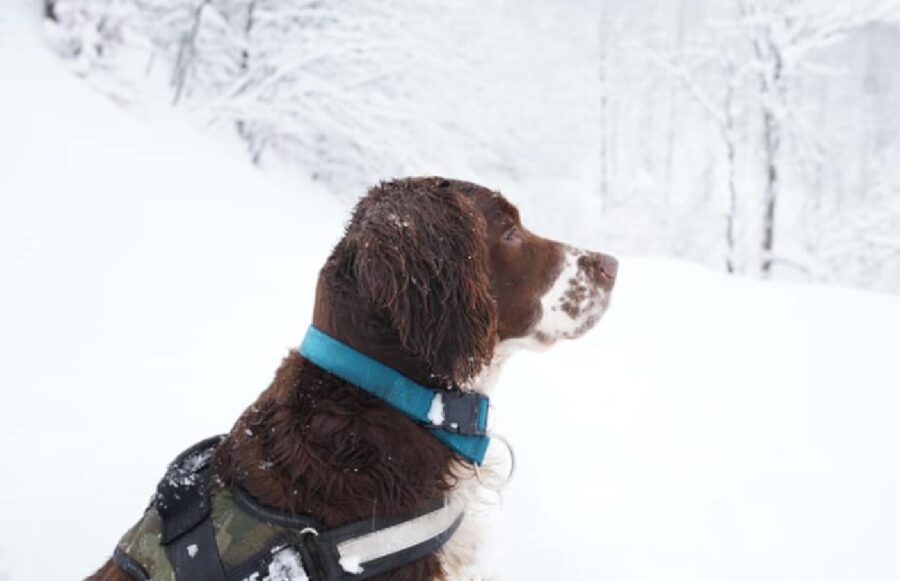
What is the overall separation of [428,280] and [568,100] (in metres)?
29.2

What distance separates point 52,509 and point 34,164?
447 cm

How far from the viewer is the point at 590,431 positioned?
14.2 ft

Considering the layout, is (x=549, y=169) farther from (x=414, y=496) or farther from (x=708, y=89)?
(x=414, y=496)

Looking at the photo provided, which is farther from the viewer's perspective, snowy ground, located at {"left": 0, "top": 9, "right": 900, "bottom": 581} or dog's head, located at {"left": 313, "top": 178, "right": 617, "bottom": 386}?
snowy ground, located at {"left": 0, "top": 9, "right": 900, "bottom": 581}

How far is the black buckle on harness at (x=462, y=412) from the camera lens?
1.92 meters

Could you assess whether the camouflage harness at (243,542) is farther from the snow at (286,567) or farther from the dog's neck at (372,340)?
the dog's neck at (372,340)

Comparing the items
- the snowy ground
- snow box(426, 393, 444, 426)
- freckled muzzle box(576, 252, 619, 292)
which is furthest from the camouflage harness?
the snowy ground

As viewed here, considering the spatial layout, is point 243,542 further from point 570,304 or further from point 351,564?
point 570,304

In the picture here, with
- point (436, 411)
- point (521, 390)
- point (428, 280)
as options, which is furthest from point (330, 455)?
point (521, 390)

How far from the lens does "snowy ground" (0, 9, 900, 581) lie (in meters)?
3.14

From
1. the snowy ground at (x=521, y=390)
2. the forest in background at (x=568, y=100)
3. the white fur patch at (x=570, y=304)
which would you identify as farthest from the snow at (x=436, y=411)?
the forest in background at (x=568, y=100)

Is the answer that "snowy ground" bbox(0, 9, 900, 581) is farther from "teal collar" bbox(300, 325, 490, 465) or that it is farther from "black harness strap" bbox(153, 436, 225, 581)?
"black harness strap" bbox(153, 436, 225, 581)

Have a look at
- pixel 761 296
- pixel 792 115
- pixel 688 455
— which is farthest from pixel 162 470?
pixel 792 115

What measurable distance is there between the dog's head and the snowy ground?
1.30 metres
